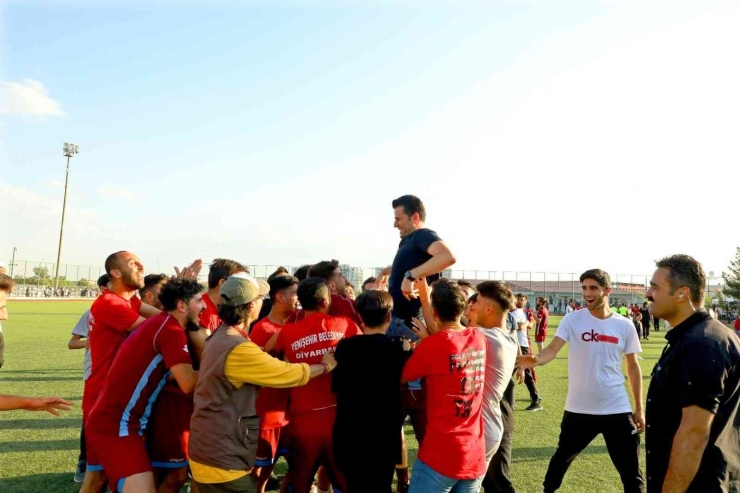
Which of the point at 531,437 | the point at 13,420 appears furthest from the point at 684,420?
the point at 13,420

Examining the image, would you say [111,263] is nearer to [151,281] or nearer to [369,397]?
[151,281]

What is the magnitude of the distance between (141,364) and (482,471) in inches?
95.1

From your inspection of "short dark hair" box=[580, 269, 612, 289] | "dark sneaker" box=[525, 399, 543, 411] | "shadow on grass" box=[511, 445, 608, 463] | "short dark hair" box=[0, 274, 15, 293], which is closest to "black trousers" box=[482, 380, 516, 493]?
"short dark hair" box=[580, 269, 612, 289]

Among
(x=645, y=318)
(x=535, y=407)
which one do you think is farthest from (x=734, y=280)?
(x=535, y=407)

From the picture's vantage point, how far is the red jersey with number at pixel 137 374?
357 cm

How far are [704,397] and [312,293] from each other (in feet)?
8.51

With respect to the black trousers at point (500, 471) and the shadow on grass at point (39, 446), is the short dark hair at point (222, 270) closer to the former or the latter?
the black trousers at point (500, 471)

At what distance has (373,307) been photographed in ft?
12.3

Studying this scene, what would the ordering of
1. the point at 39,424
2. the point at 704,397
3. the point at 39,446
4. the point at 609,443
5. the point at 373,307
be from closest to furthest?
the point at 704,397 < the point at 373,307 < the point at 609,443 < the point at 39,446 < the point at 39,424

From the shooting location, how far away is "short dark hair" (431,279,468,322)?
11.4 ft

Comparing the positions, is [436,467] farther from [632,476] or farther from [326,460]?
[632,476]

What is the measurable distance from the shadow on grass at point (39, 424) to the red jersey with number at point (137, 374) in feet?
17.1

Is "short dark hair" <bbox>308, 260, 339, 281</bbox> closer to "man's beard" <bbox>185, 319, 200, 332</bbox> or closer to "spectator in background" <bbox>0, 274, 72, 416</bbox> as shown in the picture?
"man's beard" <bbox>185, 319, 200, 332</bbox>

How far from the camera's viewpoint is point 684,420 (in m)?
2.65
